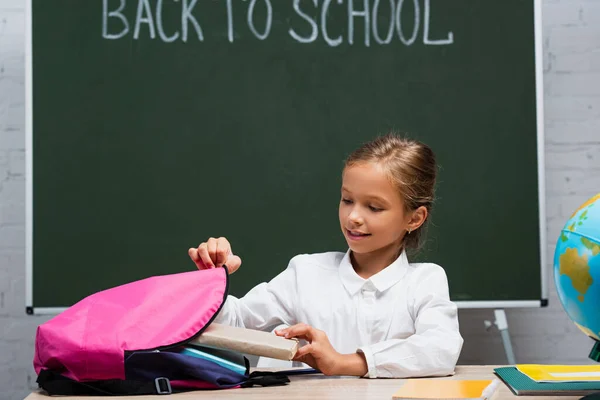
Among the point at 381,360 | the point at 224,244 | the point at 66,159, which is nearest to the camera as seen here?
the point at 381,360

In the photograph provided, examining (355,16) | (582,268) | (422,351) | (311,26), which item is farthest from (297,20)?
(582,268)

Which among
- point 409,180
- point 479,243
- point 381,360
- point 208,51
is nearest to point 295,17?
point 208,51

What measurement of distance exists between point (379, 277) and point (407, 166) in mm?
226

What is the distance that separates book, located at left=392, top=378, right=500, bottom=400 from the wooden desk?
2cm

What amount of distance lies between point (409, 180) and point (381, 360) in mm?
389

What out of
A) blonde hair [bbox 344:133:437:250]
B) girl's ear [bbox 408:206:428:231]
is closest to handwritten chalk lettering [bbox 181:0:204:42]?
blonde hair [bbox 344:133:437:250]

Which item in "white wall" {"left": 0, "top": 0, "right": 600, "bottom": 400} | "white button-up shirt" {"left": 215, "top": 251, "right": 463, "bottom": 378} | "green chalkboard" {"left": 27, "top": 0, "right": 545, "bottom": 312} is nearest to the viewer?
"white button-up shirt" {"left": 215, "top": 251, "right": 463, "bottom": 378}

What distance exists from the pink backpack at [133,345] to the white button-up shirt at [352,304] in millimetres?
249

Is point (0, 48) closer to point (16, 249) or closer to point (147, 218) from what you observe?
point (16, 249)

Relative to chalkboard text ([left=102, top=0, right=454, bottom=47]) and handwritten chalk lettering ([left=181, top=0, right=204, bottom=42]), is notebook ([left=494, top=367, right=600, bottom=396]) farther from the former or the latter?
handwritten chalk lettering ([left=181, top=0, right=204, bottom=42])

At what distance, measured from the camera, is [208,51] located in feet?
7.86

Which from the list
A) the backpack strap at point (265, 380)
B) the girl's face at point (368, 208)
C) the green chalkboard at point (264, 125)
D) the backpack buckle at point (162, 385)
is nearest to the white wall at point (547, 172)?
the green chalkboard at point (264, 125)

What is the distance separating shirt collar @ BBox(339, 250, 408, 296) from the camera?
1.44 m

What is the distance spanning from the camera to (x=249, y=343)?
3.67ft
